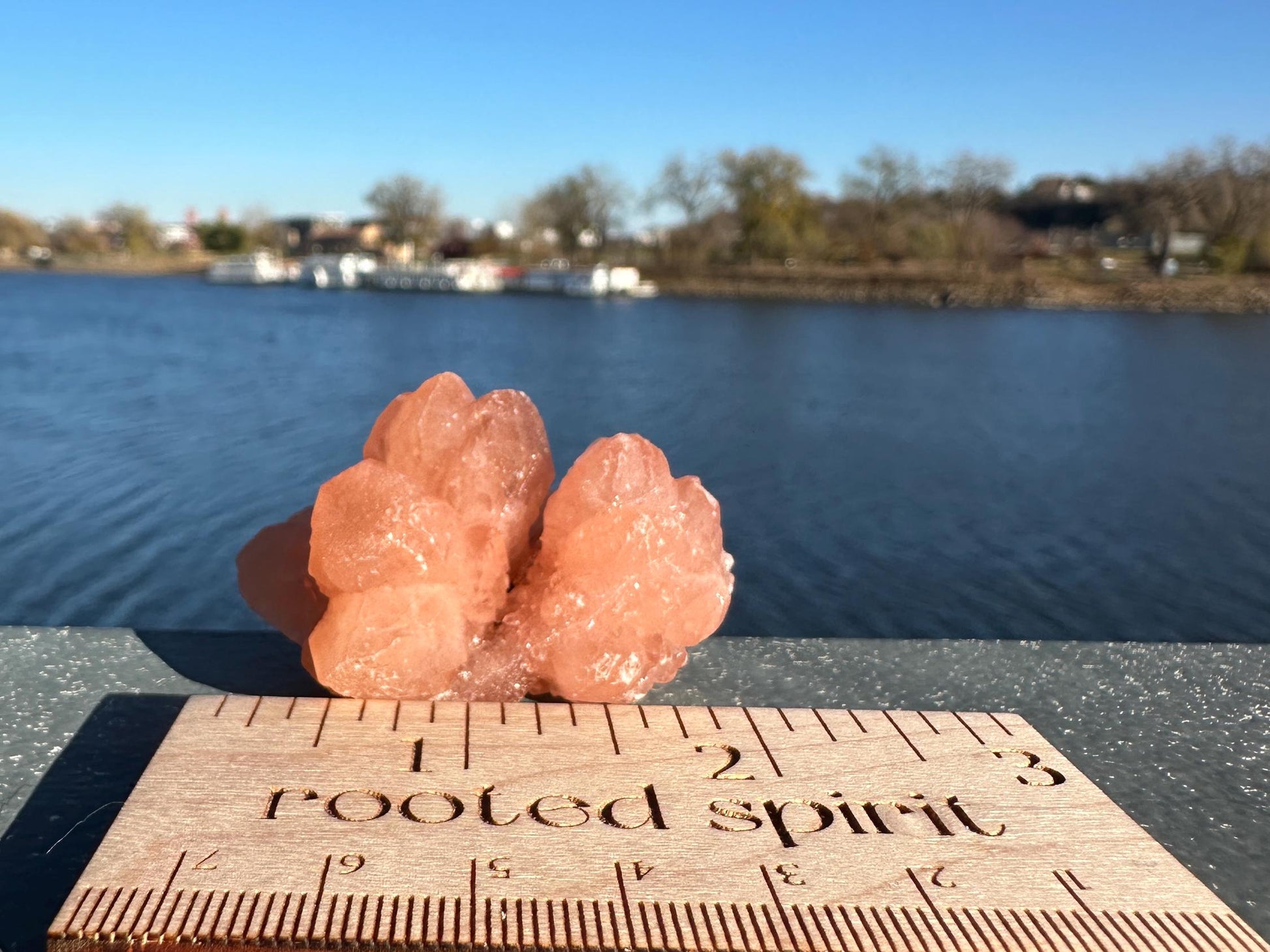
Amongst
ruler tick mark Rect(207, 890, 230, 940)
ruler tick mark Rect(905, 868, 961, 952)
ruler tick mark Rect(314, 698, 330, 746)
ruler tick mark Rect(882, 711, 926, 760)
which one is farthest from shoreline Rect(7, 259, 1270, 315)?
ruler tick mark Rect(207, 890, 230, 940)

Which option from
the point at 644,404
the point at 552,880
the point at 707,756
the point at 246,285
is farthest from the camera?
the point at 246,285

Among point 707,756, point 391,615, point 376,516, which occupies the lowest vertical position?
point 707,756

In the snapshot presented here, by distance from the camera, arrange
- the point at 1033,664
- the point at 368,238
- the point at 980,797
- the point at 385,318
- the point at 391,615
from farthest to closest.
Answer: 1. the point at 368,238
2. the point at 385,318
3. the point at 1033,664
4. the point at 391,615
5. the point at 980,797

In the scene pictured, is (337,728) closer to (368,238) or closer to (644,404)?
(644,404)

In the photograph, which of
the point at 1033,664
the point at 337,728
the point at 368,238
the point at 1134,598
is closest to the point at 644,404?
the point at 1134,598

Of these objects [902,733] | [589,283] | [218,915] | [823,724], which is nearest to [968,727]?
[902,733]

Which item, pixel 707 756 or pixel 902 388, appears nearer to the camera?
pixel 707 756

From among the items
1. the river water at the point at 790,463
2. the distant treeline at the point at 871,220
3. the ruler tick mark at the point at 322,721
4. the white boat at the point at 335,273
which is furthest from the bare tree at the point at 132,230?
the ruler tick mark at the point at 322,721

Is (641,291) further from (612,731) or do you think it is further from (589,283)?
(612,731)
